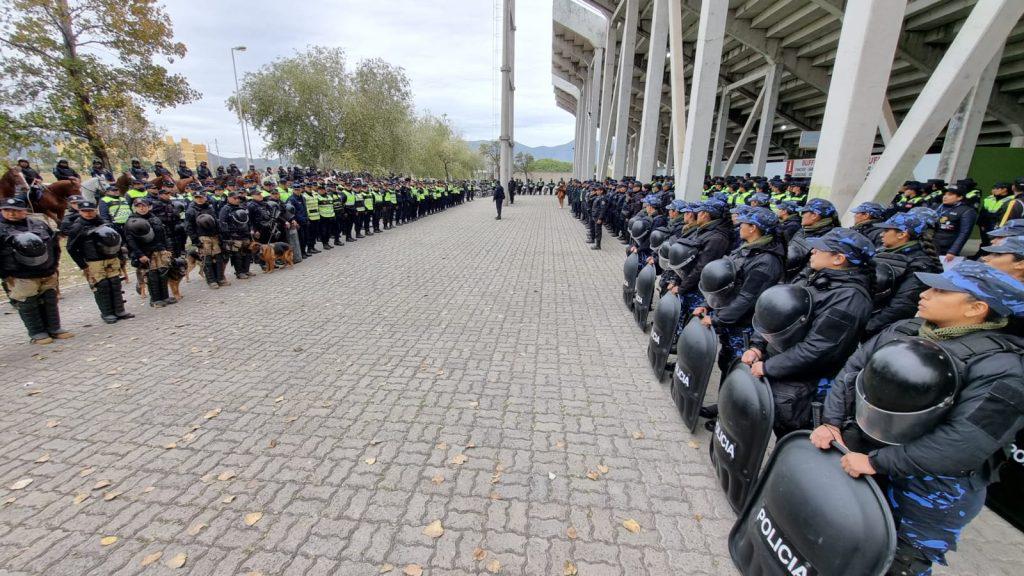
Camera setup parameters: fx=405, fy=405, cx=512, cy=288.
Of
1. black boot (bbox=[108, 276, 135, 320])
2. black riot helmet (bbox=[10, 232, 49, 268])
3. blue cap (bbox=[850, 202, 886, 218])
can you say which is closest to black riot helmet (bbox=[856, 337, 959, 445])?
blue cap (bbox=[850, 202, 886, 218])

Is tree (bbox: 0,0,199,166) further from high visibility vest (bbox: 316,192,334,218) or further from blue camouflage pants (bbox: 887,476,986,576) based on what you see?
blue camouflage pants (bbox: 887,476,986,576)

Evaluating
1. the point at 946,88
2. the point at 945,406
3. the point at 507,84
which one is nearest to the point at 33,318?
the point at 945,406

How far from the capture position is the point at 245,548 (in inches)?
101

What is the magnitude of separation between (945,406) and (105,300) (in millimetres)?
9473

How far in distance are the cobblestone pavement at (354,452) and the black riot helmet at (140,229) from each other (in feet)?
4.44

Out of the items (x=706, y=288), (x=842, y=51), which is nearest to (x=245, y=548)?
(x=706, y=288)

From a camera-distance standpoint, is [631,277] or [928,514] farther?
[631,277]

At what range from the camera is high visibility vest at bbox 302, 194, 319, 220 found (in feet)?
38.2

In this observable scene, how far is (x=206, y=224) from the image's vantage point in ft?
26.5

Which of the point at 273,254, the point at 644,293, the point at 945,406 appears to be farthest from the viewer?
the point at 273,254

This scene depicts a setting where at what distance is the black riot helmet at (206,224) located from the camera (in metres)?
8.02

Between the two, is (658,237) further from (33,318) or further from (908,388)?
(33,318)

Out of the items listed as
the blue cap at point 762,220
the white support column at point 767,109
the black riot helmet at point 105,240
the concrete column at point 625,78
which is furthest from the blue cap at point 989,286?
the white support column at point 767,109

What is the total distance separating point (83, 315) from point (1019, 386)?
34.7ft
